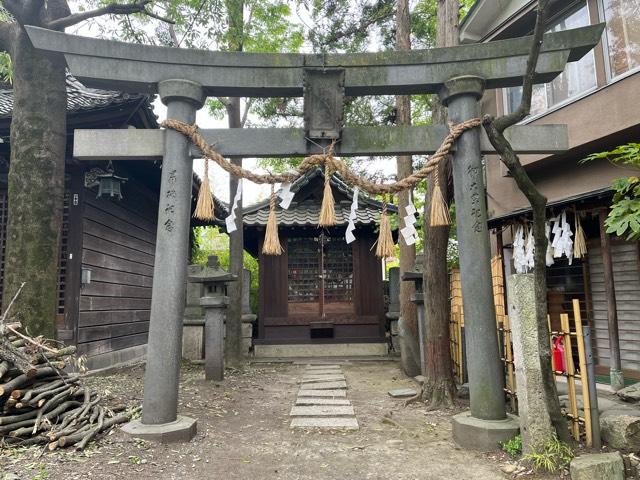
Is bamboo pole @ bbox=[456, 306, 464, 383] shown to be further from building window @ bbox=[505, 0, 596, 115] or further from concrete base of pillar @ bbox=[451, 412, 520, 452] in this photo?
building window @ bbox=[505, 0, 596, 115]

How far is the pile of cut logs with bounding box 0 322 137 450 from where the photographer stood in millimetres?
4254

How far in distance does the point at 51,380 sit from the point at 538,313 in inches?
201

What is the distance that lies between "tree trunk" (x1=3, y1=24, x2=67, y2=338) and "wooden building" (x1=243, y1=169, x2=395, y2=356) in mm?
6736

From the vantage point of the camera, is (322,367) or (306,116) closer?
(306,116)

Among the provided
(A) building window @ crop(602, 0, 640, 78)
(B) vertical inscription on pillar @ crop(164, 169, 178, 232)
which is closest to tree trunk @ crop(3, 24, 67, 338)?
(B) vertical inscription on pillar @ crop(164, 169, 178, 232)

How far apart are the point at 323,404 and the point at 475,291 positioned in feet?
10.4

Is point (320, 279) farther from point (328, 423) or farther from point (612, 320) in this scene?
point (612, 320)

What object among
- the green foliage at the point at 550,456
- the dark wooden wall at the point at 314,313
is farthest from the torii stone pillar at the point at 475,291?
the dark wooden wall at the point at 314,313

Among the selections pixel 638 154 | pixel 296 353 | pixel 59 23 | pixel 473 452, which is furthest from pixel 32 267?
pixel 296 353

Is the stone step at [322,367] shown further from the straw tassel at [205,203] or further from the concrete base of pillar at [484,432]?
the straw tassel at [205,203]

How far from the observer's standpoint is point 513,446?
4.24 metres

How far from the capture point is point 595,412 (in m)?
4.17

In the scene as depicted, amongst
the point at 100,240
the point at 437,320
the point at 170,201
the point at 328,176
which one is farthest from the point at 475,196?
the point at 100,240

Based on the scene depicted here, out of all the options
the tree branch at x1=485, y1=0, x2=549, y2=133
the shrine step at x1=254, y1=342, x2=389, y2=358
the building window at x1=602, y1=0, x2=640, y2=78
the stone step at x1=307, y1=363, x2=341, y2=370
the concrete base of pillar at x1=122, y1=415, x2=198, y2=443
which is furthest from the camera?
the shrine step at x1=254, y1=342, x2=389, y2=358
